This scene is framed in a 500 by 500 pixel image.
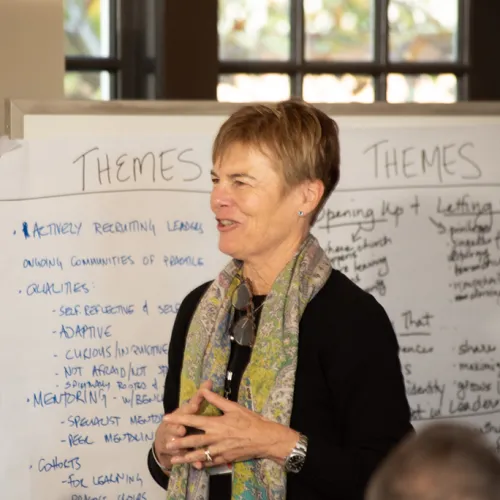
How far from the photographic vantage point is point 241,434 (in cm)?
175

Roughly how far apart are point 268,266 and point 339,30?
2358mm

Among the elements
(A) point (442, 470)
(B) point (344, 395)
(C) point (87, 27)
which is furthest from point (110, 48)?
(A) point (442, 470)

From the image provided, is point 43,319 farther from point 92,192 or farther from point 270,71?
point 270,71

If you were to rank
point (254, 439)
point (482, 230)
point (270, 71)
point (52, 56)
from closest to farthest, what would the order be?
point (254, 439) → point (482, 230) → point (52, 56) → point (270, 71)

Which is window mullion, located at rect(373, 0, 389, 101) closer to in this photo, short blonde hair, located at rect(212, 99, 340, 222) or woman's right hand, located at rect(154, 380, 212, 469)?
short blonde hair, located at rect(212, 99, 340, 222)

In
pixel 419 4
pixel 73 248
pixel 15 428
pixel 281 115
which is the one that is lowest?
pixel 15 428

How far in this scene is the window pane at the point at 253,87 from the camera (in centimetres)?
398

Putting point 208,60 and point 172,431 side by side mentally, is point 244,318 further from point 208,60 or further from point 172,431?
point 208,60

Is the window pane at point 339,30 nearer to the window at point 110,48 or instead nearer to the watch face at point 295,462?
the window at point 110,48

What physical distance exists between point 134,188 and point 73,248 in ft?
0.76

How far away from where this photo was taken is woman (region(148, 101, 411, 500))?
176cm

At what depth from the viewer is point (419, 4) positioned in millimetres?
4176

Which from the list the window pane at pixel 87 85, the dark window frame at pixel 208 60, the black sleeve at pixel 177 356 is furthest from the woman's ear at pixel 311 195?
Answer: the window pane at pixel 87 85

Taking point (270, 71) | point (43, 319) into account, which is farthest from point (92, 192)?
point (270, 71)
